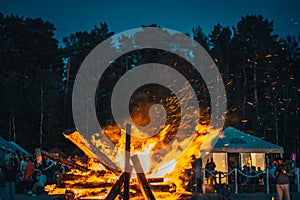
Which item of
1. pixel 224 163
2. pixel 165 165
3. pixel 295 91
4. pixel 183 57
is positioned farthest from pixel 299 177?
pixel 295 91

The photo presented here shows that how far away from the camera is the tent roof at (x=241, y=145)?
60.4ft

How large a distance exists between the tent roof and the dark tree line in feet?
48.8

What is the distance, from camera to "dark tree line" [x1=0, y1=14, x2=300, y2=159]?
1446 inches

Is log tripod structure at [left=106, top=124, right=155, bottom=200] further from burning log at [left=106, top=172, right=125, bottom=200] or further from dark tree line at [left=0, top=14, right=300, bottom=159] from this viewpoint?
dark tree line at [left=0, top=14, right=300, bottom=159]

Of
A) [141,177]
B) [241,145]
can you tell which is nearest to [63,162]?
[141,177]

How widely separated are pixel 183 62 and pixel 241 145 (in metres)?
15.4

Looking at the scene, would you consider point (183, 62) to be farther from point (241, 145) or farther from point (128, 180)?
point (128, 180)

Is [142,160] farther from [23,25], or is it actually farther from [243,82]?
[23,25]

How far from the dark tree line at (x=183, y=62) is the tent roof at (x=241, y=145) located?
14871mm

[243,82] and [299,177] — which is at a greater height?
[243,82]

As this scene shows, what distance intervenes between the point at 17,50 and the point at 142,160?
3831cm

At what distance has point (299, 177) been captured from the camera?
55.0 ft

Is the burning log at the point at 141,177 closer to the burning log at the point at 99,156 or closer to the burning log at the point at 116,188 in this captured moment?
the burning log at the point at 116,188

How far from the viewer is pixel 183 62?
33.0m
